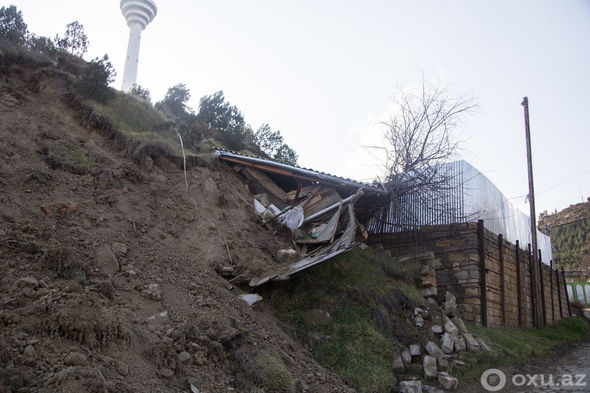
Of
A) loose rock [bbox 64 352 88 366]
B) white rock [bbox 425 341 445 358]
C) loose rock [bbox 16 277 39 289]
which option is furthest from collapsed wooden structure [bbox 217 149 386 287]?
loose rock [bbox 64 352 88 366]

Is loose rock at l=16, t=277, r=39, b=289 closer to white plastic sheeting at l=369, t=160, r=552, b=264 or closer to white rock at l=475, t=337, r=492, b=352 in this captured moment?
white rock at l=475, t=337, r=492, b=352

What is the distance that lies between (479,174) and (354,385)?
9072 millimetres

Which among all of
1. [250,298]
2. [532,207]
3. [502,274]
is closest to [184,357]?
[250,298]

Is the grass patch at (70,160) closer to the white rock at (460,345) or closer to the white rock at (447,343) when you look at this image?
the white rock at (447,343)

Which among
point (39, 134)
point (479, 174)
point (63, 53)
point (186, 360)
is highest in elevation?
point (63, 53)

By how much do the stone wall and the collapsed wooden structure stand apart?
1689 millimetres

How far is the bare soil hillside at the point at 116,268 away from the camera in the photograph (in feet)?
11.9

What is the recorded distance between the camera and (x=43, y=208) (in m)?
5.56

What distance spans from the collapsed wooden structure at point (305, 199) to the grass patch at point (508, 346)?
3.42 meters

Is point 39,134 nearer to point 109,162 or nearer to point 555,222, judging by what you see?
point 109,162

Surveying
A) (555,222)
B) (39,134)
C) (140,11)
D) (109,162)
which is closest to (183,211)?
(109,162)

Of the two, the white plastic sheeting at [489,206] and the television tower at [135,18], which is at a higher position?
the television tower at [135,18]

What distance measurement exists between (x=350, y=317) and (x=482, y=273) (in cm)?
537

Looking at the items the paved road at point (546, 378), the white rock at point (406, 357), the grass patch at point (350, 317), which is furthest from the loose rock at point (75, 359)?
the paved road at point (546, 378)
